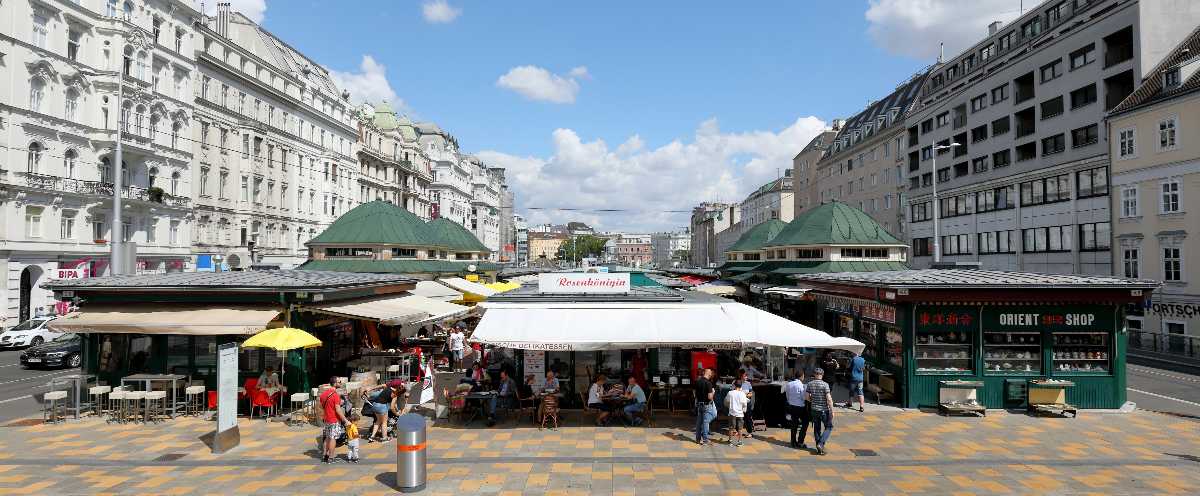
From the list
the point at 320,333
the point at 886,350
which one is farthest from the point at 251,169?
the point at 886,350

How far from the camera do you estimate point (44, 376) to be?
75.6 feet

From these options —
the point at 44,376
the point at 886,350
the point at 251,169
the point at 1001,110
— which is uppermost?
the point at 1001,110

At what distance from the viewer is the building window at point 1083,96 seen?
1554 inches

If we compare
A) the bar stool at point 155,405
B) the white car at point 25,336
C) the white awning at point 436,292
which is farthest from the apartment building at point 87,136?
the bar stool at point 155,405

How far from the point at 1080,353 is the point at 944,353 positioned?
3527mm

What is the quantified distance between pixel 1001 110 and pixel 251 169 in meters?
56.6

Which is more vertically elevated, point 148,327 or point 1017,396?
point 148,327

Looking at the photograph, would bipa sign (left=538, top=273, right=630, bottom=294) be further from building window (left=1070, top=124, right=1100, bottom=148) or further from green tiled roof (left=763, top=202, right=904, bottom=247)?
building window (left=1070, top=124, right=1100, bottom=148)

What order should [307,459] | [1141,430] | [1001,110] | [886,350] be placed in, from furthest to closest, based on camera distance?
[1001,110]
[886,350]
[1141,430]
[307,459]

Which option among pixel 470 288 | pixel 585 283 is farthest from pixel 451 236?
pixel 585 283

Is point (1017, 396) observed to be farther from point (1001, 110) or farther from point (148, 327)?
point (1001, 110)

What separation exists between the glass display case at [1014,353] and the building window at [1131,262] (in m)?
24.3

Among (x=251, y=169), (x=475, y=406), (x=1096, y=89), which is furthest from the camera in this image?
(x=251, y=169)

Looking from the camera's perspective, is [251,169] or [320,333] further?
[251,169]
